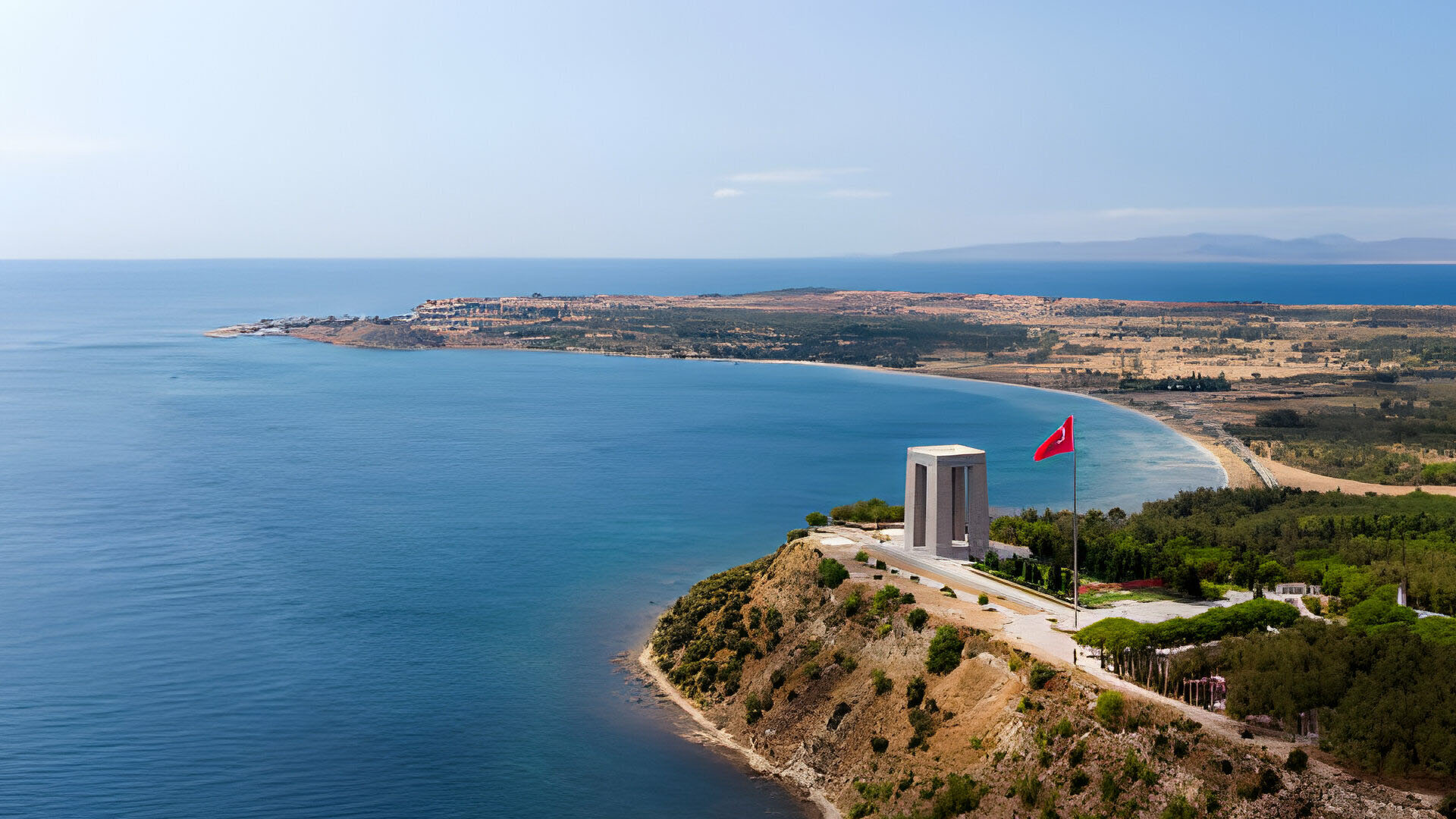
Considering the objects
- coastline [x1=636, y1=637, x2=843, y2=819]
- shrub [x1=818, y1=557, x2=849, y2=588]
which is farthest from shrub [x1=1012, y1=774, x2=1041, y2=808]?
shrub [x1=818, y1=557, x2=849, y2=588]

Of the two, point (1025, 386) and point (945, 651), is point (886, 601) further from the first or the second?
point (1025, 386)

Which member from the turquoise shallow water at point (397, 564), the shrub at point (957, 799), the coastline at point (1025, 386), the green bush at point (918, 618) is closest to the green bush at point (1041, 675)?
the shrub at point (957, 799)

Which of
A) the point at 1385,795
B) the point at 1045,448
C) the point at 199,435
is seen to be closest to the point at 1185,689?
the point at 1385,795

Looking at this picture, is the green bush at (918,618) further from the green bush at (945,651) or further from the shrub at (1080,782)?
the shrub at (1080,782)

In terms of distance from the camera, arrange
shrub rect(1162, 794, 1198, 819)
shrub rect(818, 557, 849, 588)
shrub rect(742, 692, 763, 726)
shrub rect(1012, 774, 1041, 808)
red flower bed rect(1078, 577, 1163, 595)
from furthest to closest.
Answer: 1. red flower bed rect(1078, 577, 1163, 595)
2. shrub rect(818, 557, 849, 588)
3. shrub rect(742, 692, 763, 726)
4. shrub rect(1012, 774, 1041, 808)
5. shrub rect(1162, 794, 1198, 819)

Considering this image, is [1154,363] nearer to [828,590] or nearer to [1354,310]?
[1354,310]

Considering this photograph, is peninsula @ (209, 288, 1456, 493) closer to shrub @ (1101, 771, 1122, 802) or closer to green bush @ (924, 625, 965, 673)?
green bush @ (924, 625, 965, 673)
